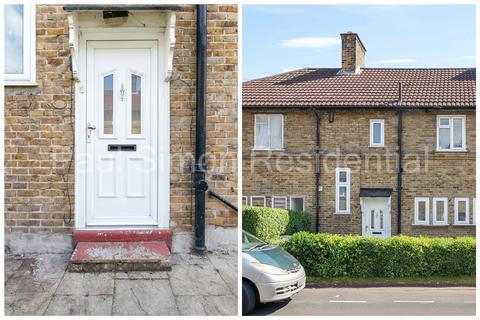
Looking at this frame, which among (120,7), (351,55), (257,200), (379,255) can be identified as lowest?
(379,255)

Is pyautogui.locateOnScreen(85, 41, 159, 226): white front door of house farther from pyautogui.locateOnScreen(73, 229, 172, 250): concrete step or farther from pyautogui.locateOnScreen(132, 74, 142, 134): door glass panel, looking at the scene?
pyautogui.locateOnScreen(73, 229, 172, 250): concrete step

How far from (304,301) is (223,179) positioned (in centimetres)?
420

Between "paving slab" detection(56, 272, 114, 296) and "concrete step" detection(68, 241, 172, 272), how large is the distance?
2.8 inches

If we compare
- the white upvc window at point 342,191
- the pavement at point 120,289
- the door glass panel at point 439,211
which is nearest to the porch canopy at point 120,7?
the pavement at point 120,289

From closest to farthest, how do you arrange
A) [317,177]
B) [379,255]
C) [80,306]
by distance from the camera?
[80,306], [379,255], [317,177]

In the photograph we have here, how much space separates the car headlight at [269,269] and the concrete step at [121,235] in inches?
33.5

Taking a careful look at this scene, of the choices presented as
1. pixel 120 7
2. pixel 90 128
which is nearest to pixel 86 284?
pixel 90 128

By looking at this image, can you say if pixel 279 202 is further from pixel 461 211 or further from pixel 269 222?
pixel 461 211

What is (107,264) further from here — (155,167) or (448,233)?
(448,233)

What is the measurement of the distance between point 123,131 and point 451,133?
1520cm

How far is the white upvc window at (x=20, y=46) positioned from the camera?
5277 mm

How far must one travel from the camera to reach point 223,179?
548 centimetres

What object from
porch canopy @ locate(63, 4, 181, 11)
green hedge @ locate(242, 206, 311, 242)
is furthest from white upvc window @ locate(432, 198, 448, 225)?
porch canopy @ locate(63, 4, 181, 11)

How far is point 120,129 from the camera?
5.49 m
